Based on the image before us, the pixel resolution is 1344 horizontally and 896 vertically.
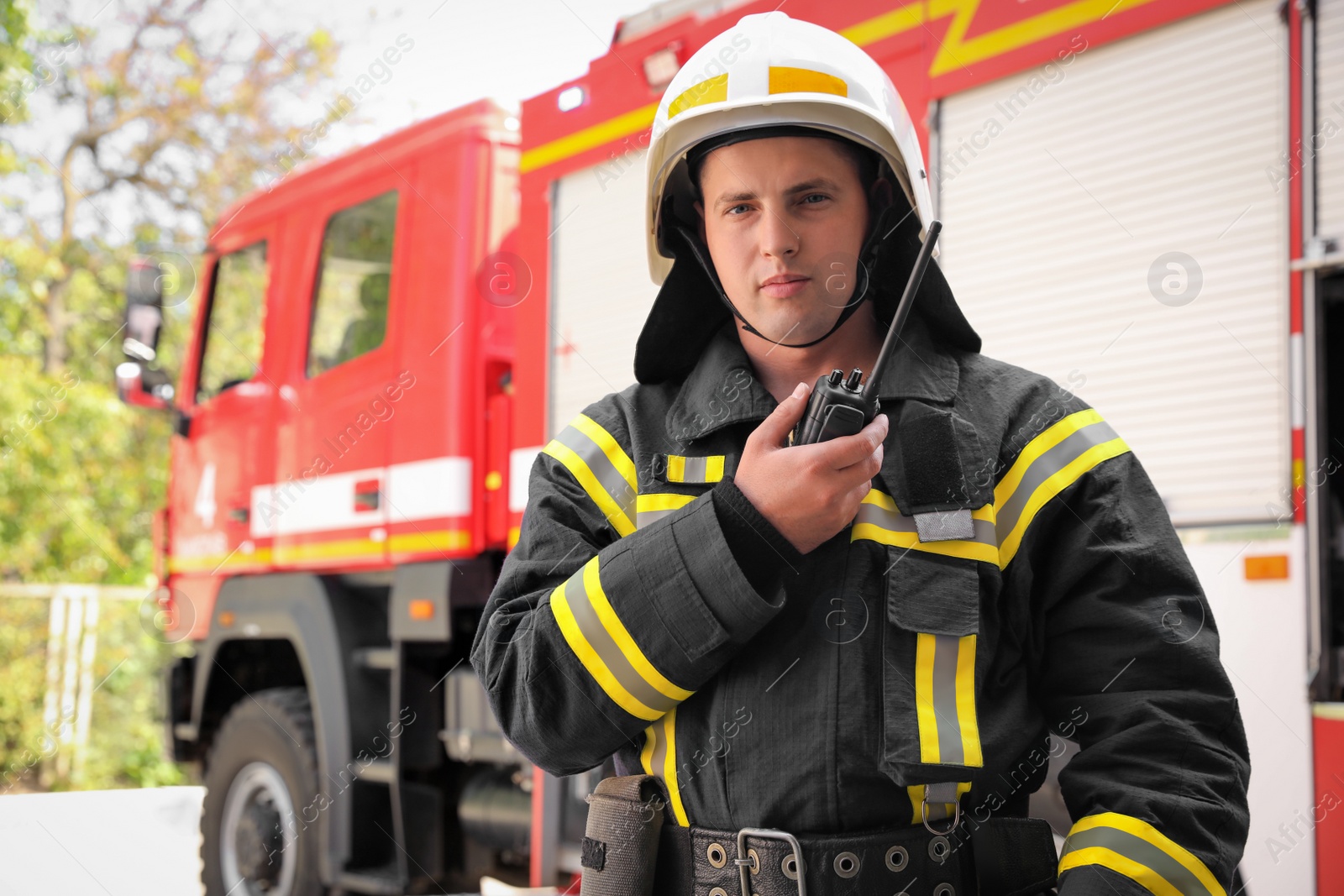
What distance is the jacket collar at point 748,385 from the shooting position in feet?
4.68

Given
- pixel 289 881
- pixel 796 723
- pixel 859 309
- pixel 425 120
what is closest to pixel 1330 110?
pixel 859 309

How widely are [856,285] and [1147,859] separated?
78 centimetres

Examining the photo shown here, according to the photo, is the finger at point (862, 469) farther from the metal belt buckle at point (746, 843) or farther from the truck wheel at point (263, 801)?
the truck wheel at point (263, 801)

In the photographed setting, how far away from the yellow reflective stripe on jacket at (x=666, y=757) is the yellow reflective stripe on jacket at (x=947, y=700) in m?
0.30

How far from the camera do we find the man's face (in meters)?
1.49

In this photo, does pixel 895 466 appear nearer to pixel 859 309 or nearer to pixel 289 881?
pixel 859 309

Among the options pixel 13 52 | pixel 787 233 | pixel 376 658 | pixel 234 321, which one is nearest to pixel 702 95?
pixel 787 233

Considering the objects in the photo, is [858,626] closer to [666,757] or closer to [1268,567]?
[666,757]

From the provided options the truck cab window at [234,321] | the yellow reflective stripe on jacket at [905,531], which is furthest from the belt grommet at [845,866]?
the truck cab window at [234,321]

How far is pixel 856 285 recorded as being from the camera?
1.54 m

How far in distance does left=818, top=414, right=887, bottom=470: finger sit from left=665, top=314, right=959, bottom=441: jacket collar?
0.59ft

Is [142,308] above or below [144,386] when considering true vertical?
above

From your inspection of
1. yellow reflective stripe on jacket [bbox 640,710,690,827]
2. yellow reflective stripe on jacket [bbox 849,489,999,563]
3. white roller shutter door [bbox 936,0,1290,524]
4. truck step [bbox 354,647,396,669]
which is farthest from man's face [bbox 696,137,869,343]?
truck step [bbox 354,647,396,669]

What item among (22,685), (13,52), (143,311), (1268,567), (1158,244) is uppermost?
(13,52)
